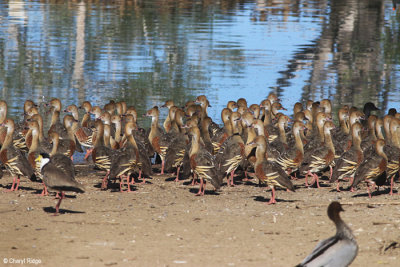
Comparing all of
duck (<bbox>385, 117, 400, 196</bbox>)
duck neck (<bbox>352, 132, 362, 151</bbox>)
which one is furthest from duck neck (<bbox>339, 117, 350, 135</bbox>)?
duck neck (<bbox>352, 132, 362, 151</bbox>)

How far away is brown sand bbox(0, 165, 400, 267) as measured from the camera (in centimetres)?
981

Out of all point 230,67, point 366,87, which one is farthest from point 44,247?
point 230,67

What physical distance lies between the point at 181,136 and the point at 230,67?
15.4 m

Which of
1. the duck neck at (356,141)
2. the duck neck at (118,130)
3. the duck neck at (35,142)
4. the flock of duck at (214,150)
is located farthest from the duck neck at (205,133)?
the duck neck at (35,142)

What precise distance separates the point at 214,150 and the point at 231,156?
5.47ft

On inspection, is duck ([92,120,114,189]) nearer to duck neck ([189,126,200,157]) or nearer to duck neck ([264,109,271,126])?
duck neck ([189,126,200,157])

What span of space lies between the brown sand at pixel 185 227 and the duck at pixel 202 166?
0.93 feet

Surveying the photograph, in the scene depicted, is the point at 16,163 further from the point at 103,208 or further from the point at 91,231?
the point at 91,231

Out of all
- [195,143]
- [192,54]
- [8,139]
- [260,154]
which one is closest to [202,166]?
[195,143]

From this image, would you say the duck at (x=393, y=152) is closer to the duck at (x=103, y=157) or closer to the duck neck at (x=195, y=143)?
the duck neck at (x=195, y=143)

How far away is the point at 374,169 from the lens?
13414 mm

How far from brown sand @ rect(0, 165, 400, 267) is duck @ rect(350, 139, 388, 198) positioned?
1.14ft

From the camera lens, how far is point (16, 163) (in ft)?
45.4

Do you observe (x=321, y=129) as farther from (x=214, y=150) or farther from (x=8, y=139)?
(x=8, y=139)
